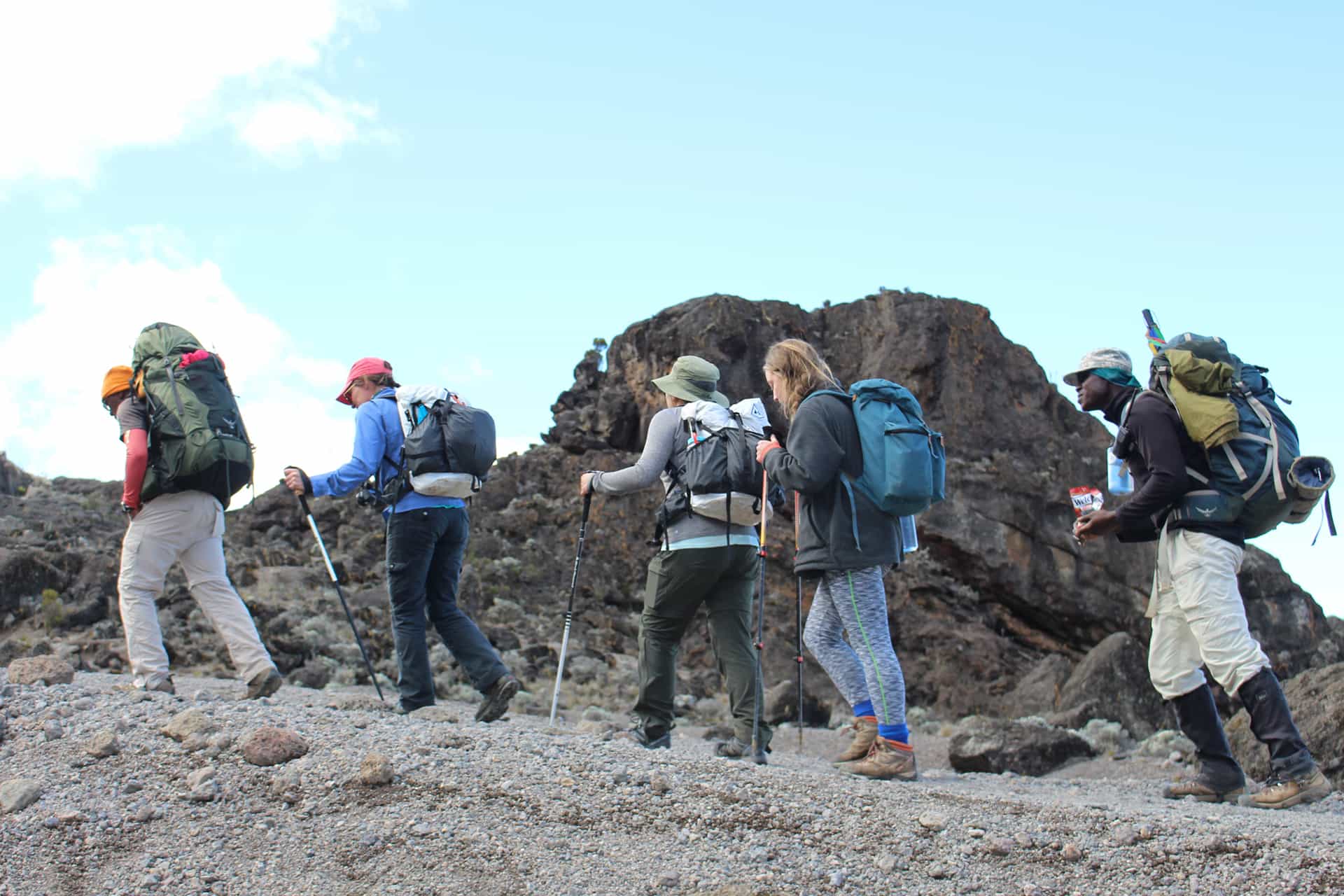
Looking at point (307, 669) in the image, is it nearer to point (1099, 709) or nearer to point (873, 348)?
point (1099, 709)

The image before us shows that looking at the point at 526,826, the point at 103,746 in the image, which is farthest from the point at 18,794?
the point at 526,826

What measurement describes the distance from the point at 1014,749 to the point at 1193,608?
3751 mm

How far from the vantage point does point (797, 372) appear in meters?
6.54

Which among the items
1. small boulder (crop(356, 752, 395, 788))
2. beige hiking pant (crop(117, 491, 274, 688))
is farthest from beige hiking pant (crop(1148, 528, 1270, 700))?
beige hiking pant (crop(117, 491, 274, 688))

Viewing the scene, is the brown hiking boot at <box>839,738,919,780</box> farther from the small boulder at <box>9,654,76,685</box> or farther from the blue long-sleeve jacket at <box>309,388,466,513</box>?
the small boulder at <box>9,654,76,685</box>

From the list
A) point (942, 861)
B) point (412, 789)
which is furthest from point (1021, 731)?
point (412, 789)

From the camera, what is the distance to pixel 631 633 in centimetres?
1747

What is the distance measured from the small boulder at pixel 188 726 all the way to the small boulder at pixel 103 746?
0.22m

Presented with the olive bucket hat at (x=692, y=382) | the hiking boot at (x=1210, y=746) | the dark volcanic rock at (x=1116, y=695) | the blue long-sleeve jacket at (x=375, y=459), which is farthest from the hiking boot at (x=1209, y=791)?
the dark volcanic rock at (x=1116, y=695)

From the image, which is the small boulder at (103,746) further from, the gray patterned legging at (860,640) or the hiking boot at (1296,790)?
the hiking boot at (1296,790)

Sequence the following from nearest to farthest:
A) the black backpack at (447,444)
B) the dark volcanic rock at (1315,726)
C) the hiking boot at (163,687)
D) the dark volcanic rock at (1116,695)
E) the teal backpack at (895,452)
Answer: the teal backpack at (895,452) < the hiking boot at (163,687) < the black backpack at (447,444) < the dark volcanic rock at (1315,726) < the dark volcanic rock at (1116,695)

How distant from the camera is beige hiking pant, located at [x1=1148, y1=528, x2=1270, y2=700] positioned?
6.00 meters

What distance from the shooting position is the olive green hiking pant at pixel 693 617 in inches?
272

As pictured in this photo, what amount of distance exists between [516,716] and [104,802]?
5.54 metres
